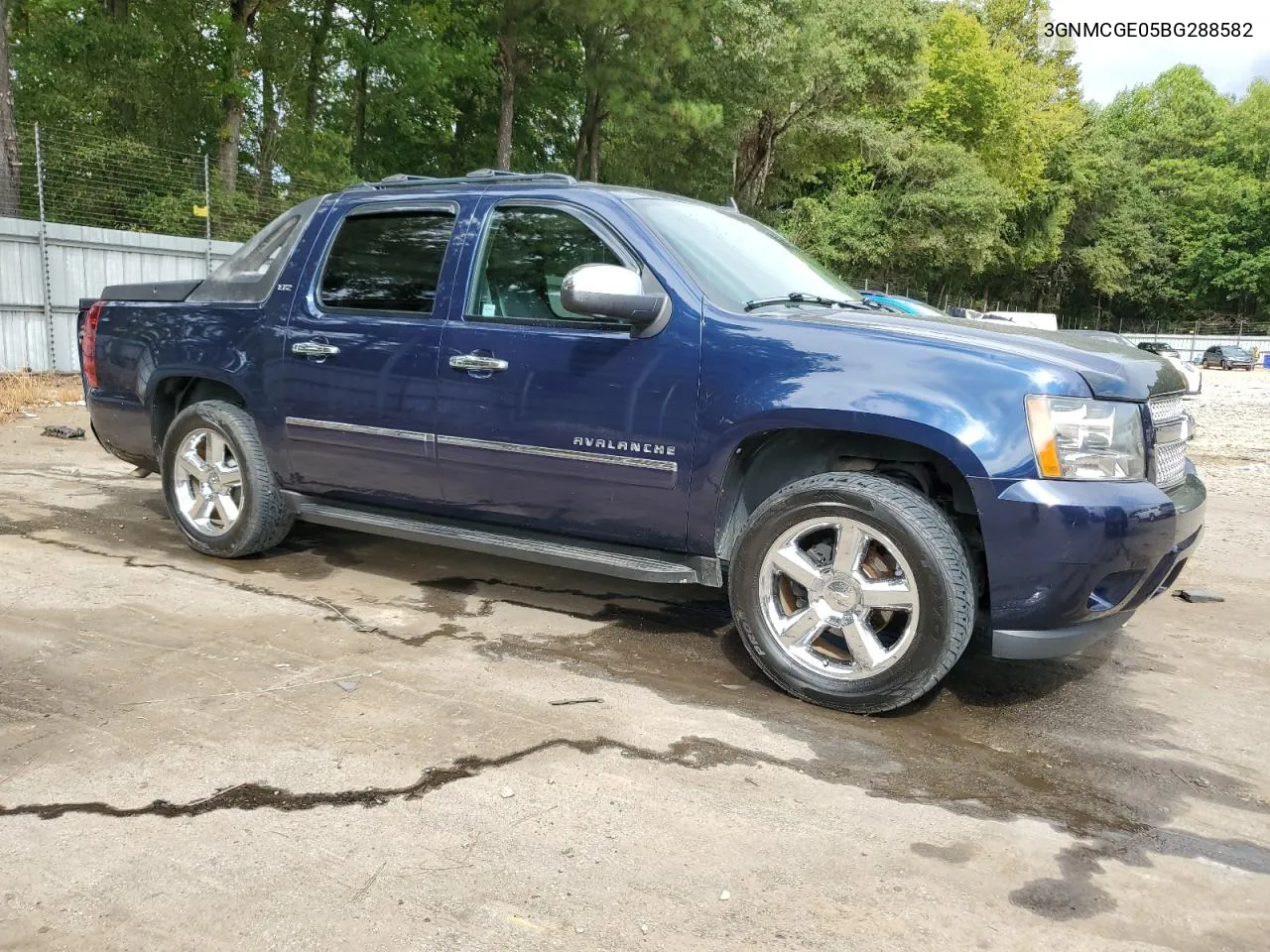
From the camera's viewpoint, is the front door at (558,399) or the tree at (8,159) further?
the tree at (8,159)

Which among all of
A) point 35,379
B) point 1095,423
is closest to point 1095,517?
point 1095,423

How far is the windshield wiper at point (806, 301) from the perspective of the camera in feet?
12.9

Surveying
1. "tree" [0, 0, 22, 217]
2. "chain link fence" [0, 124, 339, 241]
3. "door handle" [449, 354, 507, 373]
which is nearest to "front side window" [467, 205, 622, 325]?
"door handle" [449, 354, 507, 373]

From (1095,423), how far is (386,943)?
8.33 feet

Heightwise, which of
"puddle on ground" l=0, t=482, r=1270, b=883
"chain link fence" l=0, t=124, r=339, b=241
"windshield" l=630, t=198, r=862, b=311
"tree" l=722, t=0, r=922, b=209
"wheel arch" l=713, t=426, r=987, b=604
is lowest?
"puddle on ground" l=0, t=482, r=1270, b=883

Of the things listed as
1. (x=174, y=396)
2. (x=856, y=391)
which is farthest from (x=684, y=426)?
(x=174, y=396)

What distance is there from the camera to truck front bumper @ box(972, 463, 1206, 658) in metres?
3.17

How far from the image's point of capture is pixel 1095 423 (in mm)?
3240

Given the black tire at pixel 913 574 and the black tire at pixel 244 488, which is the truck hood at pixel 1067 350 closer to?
the black tire at pixel 913 574

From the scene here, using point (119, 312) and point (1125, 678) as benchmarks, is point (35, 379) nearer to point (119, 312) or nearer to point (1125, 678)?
point (119, 312)

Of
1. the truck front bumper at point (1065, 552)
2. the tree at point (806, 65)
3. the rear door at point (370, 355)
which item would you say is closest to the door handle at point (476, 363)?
the rear door at point (370, 355)

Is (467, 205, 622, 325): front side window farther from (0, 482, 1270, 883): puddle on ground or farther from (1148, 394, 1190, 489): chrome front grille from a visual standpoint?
(1148, 394, 1190, 489): chrome front grille

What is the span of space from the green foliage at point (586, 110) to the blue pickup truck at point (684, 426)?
11.0 metres

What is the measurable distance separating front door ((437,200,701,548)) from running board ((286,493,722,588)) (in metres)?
0.06
